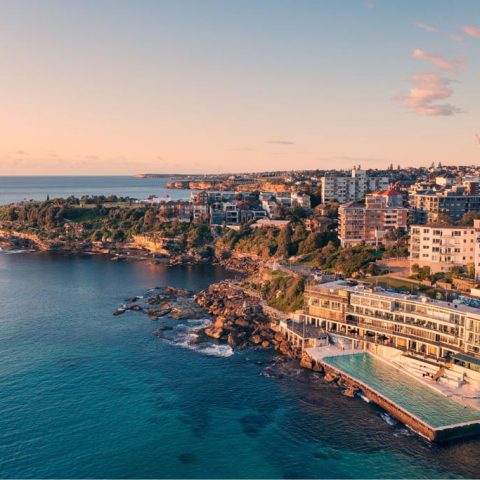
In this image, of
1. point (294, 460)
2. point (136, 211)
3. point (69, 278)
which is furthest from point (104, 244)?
point (294, 460)

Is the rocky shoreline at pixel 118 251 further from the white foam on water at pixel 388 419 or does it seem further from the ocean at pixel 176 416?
the white foam on water at pixel 388 419

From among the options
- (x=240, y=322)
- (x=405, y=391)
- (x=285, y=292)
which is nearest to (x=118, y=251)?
(x=285, y=292)

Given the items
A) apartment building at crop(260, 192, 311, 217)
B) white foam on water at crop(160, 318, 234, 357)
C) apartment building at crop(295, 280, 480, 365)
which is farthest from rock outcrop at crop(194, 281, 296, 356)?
apartment building at crop(260, 192, 311, 217)

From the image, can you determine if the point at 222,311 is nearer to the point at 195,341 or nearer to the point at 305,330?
the point at 195,341

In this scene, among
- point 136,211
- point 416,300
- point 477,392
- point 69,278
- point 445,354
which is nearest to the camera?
point 477,392

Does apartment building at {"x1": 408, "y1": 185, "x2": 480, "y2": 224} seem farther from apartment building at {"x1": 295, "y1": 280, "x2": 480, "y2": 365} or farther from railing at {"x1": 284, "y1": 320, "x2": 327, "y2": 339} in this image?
railing at {"x1": 284, "y1": 320, "x2": 327, "y2": 339}

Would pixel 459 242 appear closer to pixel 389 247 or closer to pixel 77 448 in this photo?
pixel 389 247

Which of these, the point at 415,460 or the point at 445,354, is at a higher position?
the point at 445,354

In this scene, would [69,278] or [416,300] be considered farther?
[69,278]
